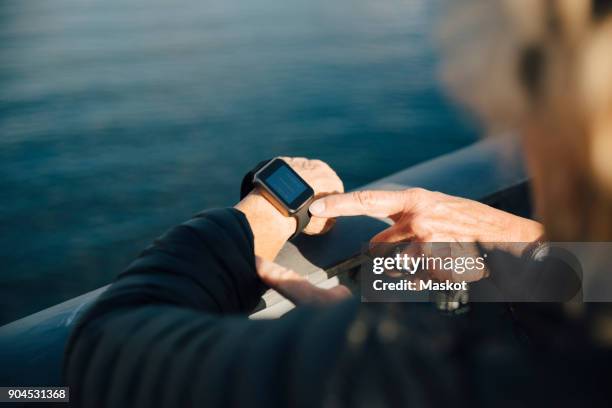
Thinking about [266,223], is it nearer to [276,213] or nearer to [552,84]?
[276,213]

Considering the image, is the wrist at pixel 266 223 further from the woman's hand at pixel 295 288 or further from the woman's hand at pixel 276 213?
the woman's hand at pixel 295 288

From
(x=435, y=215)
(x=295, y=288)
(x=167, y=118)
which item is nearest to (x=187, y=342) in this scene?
(x=295, y=288)

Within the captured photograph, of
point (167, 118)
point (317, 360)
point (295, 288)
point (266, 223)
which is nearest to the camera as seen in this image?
point (317, 360)

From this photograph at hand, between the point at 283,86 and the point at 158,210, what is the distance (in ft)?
5.56

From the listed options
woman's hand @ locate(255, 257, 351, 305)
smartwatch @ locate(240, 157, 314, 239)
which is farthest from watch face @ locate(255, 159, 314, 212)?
woman's hand @ locate(255, 257, 351, 305)

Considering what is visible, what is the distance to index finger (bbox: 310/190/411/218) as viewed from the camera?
0.97m

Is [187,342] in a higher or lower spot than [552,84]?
lower

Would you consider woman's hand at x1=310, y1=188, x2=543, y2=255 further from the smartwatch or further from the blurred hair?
the blurred hair

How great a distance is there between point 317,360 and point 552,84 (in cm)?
27

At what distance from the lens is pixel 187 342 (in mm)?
453

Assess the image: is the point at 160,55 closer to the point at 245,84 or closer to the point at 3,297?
the point at 245,84

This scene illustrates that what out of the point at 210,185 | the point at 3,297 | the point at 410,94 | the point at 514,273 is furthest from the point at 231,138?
the point at 514,273

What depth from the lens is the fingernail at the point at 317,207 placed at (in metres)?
0.98

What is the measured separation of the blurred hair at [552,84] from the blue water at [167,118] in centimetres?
79
